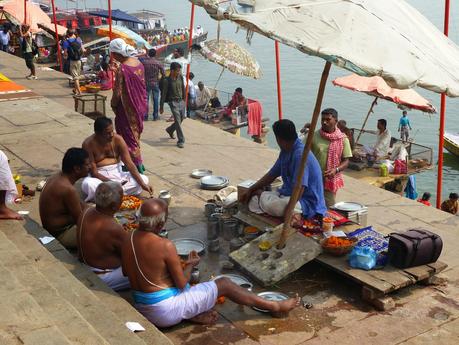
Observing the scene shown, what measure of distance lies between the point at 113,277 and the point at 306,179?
6.48 feet

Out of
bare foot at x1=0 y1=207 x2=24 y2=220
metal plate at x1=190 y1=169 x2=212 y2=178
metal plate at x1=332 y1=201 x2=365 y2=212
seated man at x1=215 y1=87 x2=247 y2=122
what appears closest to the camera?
bare foot at x1=0 y1=207 x2=24 y2=220

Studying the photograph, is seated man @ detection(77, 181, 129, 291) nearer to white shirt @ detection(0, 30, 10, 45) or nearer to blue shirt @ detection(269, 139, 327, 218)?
blue shirt @ detection(269, 139, 327, 218)

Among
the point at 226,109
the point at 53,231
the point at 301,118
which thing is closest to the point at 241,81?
the point at 301,118

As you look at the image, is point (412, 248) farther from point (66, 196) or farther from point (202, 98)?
point (202, 98)

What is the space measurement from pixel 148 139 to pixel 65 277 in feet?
24.2

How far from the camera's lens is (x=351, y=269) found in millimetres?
5012

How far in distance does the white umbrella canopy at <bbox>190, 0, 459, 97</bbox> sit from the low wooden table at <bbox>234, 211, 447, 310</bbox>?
5.49ft

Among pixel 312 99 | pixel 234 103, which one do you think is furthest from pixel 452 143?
pixel 234 103

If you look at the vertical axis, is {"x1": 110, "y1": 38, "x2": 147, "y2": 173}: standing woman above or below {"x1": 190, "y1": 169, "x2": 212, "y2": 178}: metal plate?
above

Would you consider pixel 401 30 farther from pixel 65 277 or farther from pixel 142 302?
pixel 65 277

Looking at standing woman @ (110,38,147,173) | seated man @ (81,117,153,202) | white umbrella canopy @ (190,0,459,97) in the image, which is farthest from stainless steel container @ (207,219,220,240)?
white umbrella canopy @ (190,0,459,97)

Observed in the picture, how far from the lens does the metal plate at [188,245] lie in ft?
18.2

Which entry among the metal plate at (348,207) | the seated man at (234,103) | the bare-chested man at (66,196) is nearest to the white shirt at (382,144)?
the seated man at (234,103)

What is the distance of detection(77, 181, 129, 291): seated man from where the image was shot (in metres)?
4.48
